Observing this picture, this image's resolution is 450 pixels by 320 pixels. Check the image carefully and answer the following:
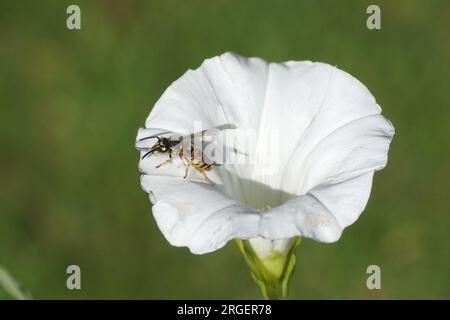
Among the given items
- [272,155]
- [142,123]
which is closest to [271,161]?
[272,155]

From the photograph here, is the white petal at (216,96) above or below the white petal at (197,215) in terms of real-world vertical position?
above

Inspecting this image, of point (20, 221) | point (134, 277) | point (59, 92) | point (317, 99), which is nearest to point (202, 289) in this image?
point (134, 277)

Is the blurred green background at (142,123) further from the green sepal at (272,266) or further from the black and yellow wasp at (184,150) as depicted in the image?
the black and yellow wasp at (184,150)

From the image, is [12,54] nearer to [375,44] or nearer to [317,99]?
[375,44]

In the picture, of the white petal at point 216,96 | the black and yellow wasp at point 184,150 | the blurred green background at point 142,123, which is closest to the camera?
the black and yellow wasp at point 184,150

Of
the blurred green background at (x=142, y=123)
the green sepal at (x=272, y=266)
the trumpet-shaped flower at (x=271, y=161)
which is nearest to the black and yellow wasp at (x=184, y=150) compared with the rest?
the trumpet-shaped flower at (x=271, y=161)

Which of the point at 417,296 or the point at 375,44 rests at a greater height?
the point at 375,44

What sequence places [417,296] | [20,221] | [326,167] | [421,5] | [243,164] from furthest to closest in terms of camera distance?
[421,5] < [20,221] < [417,296] < [243,164] < [326,167]
